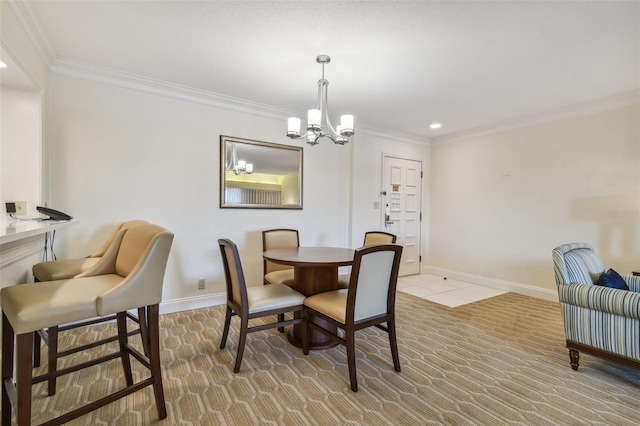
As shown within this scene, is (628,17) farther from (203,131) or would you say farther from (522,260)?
(203,131)

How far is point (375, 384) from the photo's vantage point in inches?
76.0

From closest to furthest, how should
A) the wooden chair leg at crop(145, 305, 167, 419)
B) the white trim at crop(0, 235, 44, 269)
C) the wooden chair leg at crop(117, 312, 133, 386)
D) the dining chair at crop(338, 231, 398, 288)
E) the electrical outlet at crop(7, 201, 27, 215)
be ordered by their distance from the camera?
the wooden chair leg at crop(145, 305, 167, 419) < the white trim at crop(0, 235, 44, 269) < the wooden chair leg at crop(117, 312, 133, 386) < the electrical outlet at crop(7, 201, 27, 215) < the dining chair at crop(338, 231, 398, 288)

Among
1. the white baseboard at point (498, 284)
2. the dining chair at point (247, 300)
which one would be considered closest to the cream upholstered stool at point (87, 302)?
the dining chair at point (247, 300)

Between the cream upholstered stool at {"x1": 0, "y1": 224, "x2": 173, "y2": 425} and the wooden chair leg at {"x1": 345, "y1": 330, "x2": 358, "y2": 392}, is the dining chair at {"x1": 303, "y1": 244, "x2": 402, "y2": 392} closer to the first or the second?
the wooden chair leg at {"x1": 345, "y1": 330, "x2": 358, "y2": 392}

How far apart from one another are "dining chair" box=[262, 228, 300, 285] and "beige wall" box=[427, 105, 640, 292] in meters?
3.02

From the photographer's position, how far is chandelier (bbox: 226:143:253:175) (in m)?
3.50

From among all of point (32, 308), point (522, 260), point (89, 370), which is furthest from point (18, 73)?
point (522, 260)

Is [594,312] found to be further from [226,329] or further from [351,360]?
[226,329]

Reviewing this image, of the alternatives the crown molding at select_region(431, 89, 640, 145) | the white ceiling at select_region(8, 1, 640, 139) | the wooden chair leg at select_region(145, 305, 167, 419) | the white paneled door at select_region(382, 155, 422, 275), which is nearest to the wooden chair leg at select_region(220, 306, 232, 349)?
the wooden chair leg at select_region(145, 305, 167, 419)

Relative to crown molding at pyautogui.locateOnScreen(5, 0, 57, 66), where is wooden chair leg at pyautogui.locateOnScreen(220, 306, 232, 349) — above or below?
below

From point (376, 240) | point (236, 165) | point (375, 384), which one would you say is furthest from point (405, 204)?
point (375, 384)

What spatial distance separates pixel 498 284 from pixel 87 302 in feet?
15.9

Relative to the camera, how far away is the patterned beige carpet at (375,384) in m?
1.63

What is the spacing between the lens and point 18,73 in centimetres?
205
